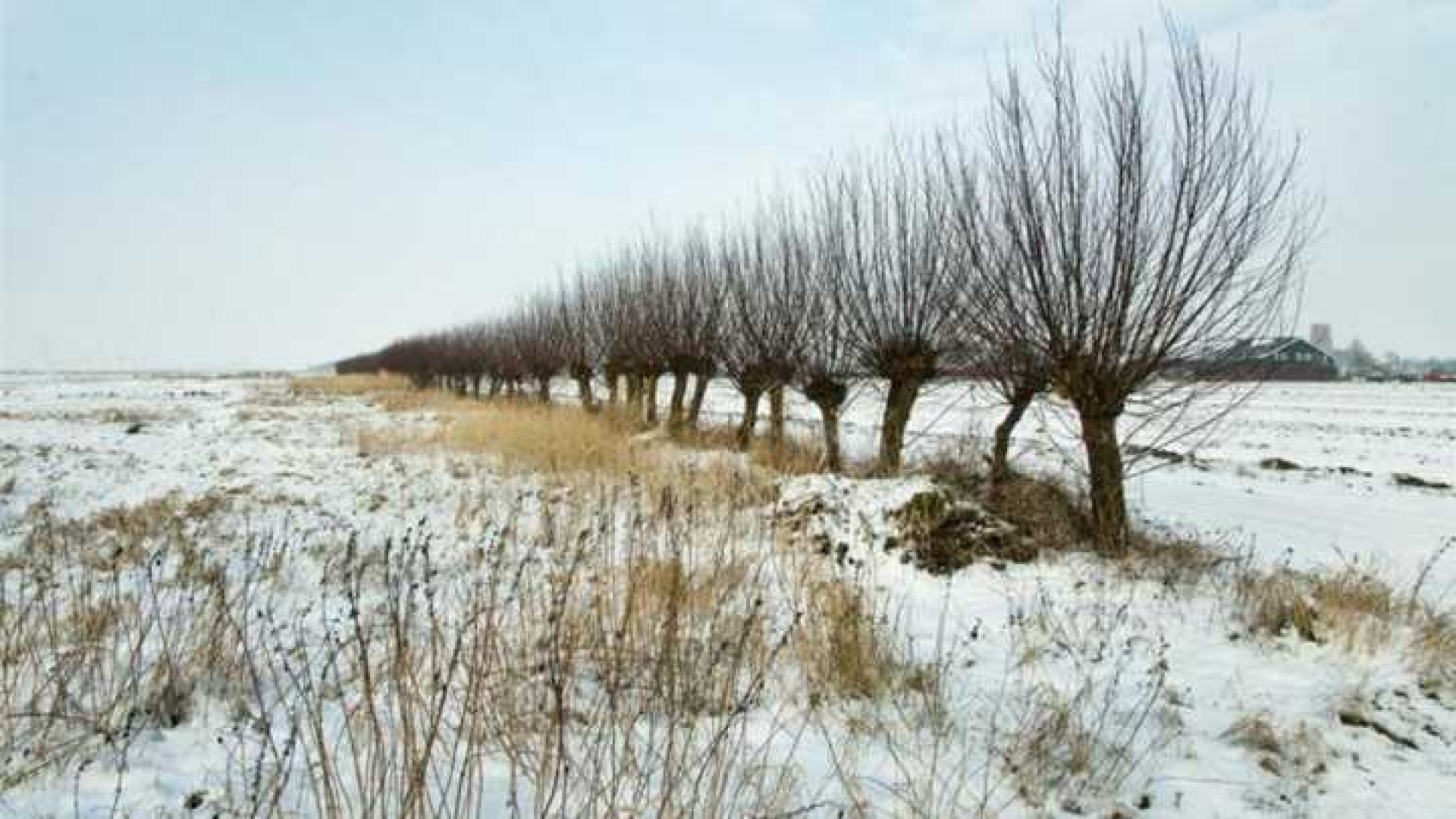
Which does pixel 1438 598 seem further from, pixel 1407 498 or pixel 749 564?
pixel 1407 498

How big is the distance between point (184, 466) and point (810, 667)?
41.2 ft

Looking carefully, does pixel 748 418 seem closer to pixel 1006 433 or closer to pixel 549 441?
pixel 549 441

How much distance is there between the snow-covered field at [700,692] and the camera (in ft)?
7.81

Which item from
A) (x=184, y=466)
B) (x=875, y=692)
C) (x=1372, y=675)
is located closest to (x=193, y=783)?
(x=875, y=692)

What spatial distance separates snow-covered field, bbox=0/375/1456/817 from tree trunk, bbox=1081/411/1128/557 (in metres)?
0.55

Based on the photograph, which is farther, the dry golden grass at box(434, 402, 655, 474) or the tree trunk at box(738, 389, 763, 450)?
the tree trunk at box(738, 389, 763, 450)

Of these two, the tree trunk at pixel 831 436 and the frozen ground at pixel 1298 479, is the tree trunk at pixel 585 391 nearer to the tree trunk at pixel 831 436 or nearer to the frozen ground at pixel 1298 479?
the frozen ground at pixel 1298 479

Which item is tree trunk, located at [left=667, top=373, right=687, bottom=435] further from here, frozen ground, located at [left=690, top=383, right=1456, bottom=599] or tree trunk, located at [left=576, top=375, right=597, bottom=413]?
tree trunk, located at [left=576, top=375, right=597, bottom=413]

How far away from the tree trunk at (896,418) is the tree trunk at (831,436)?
0.77 meters

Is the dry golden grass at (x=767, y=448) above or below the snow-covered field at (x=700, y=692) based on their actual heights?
above

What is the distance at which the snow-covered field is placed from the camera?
2.38 metres

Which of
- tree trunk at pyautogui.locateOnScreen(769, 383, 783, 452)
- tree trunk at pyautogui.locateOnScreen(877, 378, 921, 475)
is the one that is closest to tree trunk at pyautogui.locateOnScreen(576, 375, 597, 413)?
tree trunk at pyautogui.locateOnScreen(769, 383, 783, 452)

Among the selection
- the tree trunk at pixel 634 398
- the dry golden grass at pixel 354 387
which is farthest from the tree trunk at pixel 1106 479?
the dry golden grass at pixel 354 387

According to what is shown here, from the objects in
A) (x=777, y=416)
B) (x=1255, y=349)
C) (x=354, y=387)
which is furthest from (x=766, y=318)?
(x=354, y=387)
